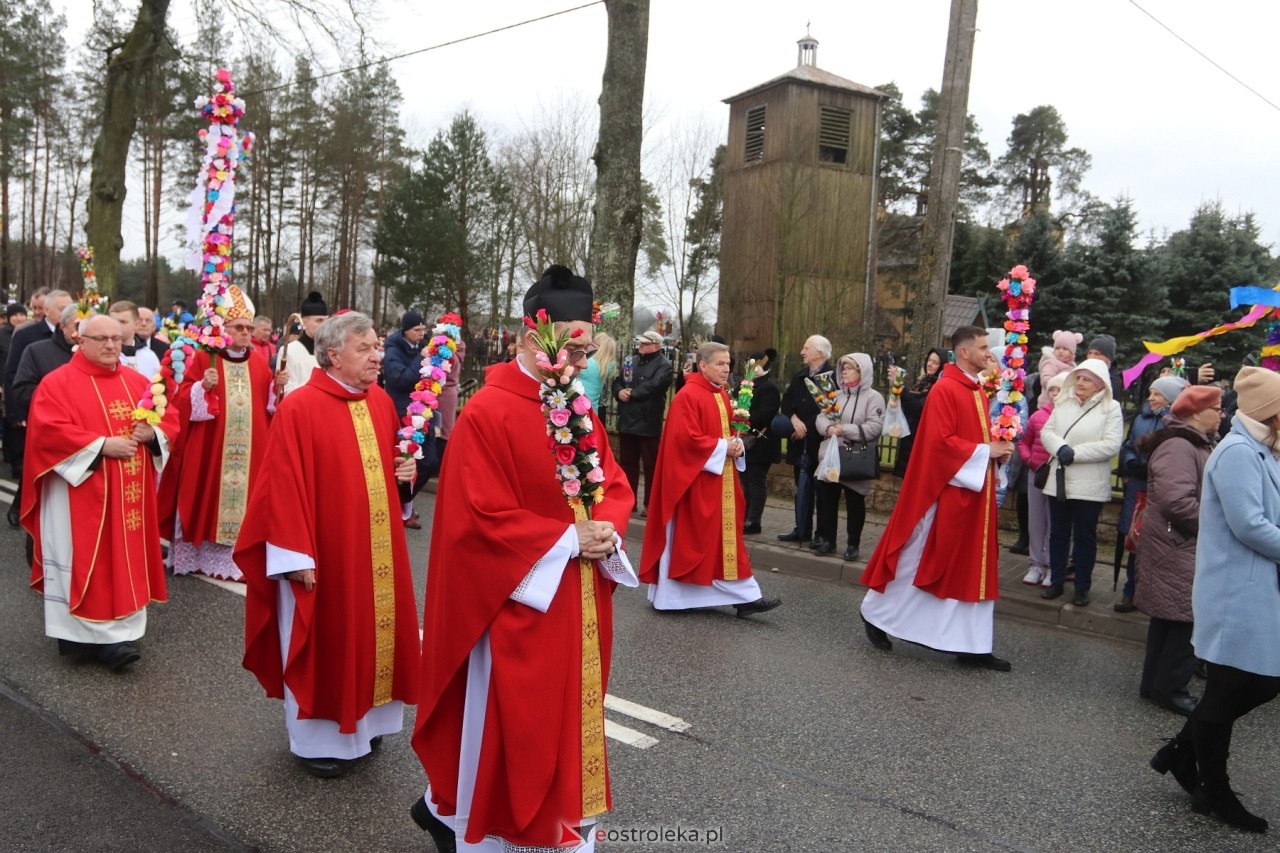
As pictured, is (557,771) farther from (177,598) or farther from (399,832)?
(177,598)

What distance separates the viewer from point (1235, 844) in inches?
151

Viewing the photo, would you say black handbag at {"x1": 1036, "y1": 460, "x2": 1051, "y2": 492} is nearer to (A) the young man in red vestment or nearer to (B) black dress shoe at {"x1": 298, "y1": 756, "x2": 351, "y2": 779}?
(A) the young man in red vestment

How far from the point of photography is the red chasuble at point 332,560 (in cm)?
402

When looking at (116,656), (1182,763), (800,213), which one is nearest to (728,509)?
(1182,763)

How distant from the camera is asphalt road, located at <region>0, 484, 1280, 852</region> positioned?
372 cm

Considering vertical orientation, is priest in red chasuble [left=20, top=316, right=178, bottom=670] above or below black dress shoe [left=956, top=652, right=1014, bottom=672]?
above

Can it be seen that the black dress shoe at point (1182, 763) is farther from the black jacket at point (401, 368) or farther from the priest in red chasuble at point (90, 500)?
the black jacket at point (401, 368)

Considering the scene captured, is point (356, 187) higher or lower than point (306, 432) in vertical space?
higher

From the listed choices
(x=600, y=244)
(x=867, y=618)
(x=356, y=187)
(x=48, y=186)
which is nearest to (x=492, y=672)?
(x=867, y=618)

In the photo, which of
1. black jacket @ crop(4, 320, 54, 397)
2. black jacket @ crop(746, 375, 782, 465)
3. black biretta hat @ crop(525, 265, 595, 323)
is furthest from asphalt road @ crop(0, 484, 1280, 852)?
black jacket @ crop(4, 320, 54, 397)

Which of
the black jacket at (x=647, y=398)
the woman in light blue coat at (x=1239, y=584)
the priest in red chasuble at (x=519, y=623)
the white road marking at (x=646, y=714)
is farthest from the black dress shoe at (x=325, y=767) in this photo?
the black jacket at (x=647, y=398)

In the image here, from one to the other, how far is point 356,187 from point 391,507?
3545 cm

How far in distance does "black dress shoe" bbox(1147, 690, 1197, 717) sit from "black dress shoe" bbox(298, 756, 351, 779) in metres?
4.28

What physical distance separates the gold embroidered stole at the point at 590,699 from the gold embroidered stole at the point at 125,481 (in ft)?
10.9
